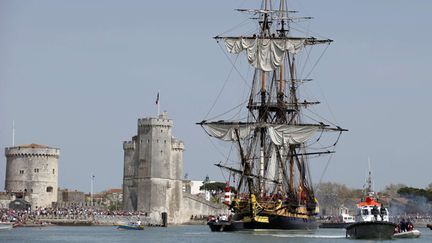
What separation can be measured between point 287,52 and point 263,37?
3589mm

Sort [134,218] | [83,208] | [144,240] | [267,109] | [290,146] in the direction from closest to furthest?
[144,240] → [267,109] → [290,146] → [134,218] → [83,208]

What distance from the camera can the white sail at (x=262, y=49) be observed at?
89.2 m

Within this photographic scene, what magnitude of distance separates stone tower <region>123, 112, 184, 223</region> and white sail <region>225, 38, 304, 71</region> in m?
40.4

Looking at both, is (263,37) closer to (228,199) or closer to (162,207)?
(228,199)

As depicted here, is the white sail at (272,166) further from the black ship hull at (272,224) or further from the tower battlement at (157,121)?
the tower battlement at (157,121)

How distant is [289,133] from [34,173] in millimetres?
51114

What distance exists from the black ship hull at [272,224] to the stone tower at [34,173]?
140 feet

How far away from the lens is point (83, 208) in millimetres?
132750

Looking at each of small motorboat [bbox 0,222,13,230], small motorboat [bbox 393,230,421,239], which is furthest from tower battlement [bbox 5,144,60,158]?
small motorboat [bbox 393,230,421,239]

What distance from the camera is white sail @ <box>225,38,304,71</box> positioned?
8925 centimetres

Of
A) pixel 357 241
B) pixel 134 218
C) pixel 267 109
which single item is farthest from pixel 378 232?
pixel 134 218

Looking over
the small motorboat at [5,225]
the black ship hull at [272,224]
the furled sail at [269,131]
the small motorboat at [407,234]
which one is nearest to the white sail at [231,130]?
the furled sail at [269,131]

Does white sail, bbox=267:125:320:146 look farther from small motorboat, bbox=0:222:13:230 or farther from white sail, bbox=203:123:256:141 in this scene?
small motorboat, bbox=0:222:13:230

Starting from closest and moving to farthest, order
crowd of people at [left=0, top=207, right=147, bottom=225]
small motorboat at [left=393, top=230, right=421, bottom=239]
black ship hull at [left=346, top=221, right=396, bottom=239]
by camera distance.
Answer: black ship hull at [left=346, top=221, right=396, bottom=239] < small motorboat at [left=393, top=230, right=421, bottom=239] < crowd of people at [left=0, top=207, right=147, bottom=225]
